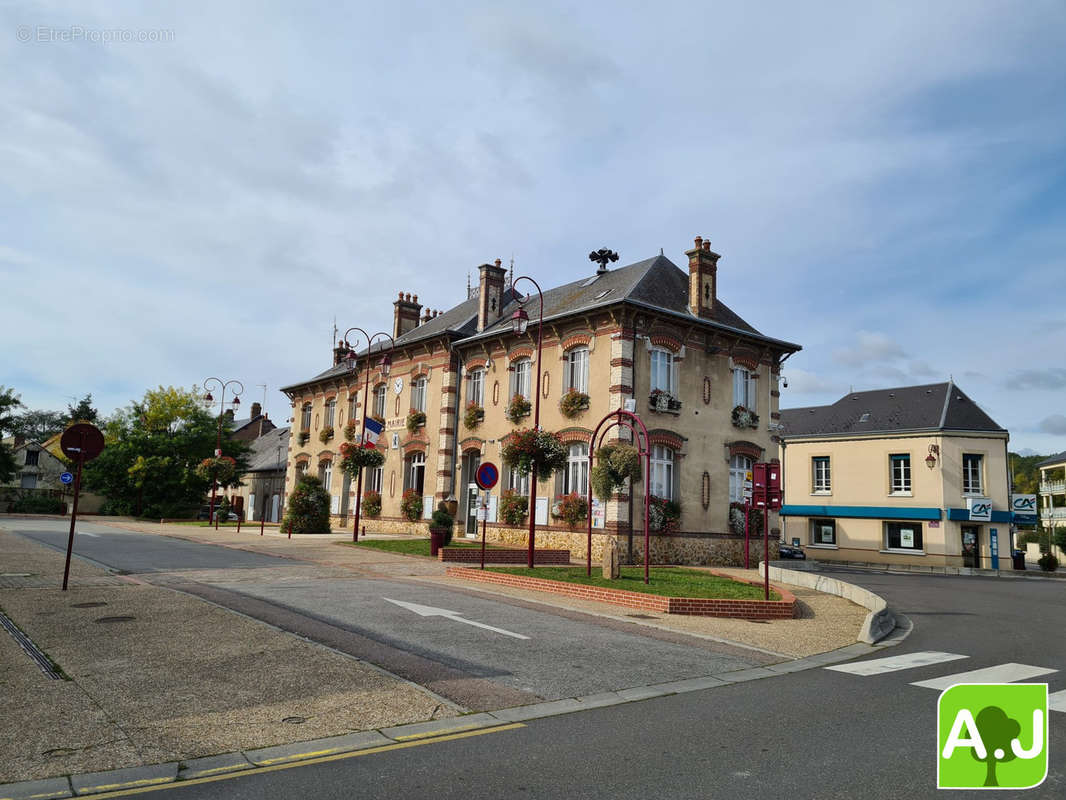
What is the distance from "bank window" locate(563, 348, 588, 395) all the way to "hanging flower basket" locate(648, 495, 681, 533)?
4315 millimetres

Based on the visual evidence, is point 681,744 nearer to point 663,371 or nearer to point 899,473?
point 663,371

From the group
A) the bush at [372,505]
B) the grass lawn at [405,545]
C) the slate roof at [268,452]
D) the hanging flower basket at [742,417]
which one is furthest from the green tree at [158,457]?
the hanging flower basket at [742,417]

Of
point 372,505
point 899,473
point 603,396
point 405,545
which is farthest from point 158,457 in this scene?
point 899,473

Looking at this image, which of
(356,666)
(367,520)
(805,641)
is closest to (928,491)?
(367,520)

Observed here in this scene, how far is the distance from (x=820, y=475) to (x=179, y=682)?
38.2m

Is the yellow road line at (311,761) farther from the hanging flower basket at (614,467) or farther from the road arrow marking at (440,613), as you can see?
the hanging flower basket at (614,467)

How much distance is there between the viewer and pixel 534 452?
61.7ft

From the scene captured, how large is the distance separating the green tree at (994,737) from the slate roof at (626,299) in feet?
61.6

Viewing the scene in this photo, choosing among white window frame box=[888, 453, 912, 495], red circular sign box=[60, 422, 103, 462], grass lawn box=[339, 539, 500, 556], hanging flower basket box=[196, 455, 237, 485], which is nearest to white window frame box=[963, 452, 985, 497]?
white window frame box=[888, 453, 912, 495]

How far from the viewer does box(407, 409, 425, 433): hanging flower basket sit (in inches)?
1256

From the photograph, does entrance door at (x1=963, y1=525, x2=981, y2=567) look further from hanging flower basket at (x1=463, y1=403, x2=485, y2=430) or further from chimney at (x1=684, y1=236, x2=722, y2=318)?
Result: hanging flower basket at (x1=463, y1=403, x2=485, y2=430)

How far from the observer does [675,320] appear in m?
24.8

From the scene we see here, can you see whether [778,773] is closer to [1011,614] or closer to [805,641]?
[805,641]

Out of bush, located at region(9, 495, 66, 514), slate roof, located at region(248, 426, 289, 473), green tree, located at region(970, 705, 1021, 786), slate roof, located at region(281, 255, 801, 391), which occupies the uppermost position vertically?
slate roof, located at region(281, 255, 801, 391)
